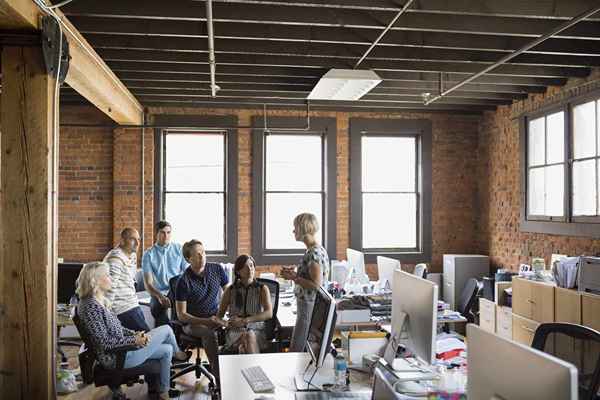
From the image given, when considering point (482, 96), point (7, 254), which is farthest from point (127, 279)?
point (482, 96)

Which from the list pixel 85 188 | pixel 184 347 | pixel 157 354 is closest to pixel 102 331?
pixel 157 354

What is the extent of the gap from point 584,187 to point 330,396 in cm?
422

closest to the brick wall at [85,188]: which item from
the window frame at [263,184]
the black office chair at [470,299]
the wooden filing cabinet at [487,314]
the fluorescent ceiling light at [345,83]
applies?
the window frame at [263,184]

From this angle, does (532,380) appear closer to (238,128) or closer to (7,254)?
(7,254)

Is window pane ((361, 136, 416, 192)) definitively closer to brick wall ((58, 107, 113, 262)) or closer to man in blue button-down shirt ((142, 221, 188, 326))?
man in blue button-down shirt ((142, 221, 188, 326))

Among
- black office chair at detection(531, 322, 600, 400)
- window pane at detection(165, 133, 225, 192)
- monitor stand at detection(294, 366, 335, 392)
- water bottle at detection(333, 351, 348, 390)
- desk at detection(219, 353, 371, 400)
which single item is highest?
window pane at detection(165, 133, 225, 192)

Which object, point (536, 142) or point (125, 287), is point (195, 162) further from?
point (536, 142)

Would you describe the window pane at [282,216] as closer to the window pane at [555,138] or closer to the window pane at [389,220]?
the window pane at [389,220]

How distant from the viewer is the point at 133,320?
17.1ft

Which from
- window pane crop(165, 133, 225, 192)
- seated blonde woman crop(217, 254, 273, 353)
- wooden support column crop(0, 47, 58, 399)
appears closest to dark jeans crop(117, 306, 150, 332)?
seated blonde woman crop(217, 254, 273, 353)

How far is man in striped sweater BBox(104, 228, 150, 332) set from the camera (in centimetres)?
514

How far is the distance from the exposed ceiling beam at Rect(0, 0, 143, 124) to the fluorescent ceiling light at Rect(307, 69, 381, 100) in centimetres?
213

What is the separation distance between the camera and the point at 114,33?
4.57 m

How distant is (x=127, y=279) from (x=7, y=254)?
173 centimetres
